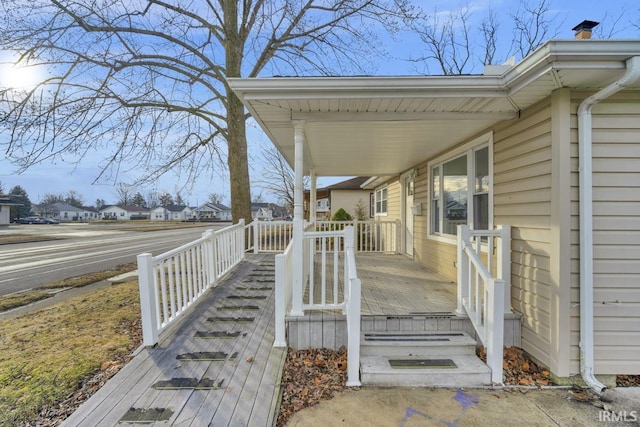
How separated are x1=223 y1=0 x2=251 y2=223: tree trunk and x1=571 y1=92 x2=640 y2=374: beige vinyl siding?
7.22m

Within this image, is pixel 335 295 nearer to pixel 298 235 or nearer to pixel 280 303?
pixel 280 303

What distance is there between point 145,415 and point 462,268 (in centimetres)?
320

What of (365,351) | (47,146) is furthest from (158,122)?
(365,351)

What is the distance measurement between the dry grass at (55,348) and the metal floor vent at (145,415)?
775 millimetres

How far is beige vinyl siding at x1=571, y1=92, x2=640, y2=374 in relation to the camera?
2793 mm

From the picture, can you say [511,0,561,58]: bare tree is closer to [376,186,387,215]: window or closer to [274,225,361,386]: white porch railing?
[376,186,387,215]: window

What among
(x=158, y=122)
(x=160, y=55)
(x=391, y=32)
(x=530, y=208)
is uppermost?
(x=391, y=32)

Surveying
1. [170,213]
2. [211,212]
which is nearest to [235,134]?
[211,212]

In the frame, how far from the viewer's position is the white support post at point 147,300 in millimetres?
3061

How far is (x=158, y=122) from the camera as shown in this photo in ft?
30.2

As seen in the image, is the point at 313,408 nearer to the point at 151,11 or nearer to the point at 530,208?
the point at 530,208

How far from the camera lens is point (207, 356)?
294 cm

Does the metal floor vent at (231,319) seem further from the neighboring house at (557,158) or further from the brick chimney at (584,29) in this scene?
the brick chimney at (584,29)

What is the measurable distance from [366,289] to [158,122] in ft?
27.0
